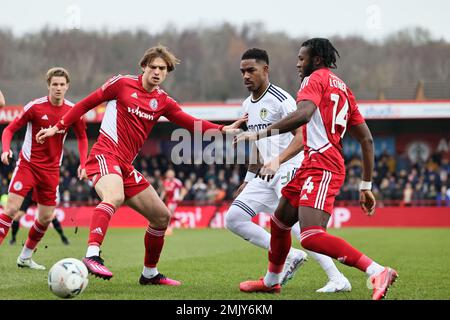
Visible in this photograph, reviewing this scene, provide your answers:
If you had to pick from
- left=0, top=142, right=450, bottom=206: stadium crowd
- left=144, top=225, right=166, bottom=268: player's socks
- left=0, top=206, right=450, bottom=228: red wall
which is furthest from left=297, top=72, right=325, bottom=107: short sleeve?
left=0, top=206, right=450, bottom=228: red wall

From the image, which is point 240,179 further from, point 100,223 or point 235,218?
point 100,223

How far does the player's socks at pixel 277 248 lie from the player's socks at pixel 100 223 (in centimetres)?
173

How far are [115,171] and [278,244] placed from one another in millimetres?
1947

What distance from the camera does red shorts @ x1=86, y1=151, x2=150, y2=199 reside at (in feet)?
26.9

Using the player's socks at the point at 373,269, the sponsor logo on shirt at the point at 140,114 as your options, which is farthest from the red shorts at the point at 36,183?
the player's socks at the point at 373,269

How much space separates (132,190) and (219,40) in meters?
64.6

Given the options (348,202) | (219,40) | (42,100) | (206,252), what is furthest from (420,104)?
(219,40)

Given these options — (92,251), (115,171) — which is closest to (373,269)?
(92,251)

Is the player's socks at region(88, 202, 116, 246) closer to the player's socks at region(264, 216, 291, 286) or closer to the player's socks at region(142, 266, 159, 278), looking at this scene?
the player's socks at region(142, 266, 159, 278)

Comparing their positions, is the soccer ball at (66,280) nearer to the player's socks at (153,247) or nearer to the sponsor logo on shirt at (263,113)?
the player's socks at (153,247)

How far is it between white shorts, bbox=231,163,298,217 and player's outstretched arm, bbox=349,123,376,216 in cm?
150

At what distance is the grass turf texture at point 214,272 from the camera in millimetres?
7695
